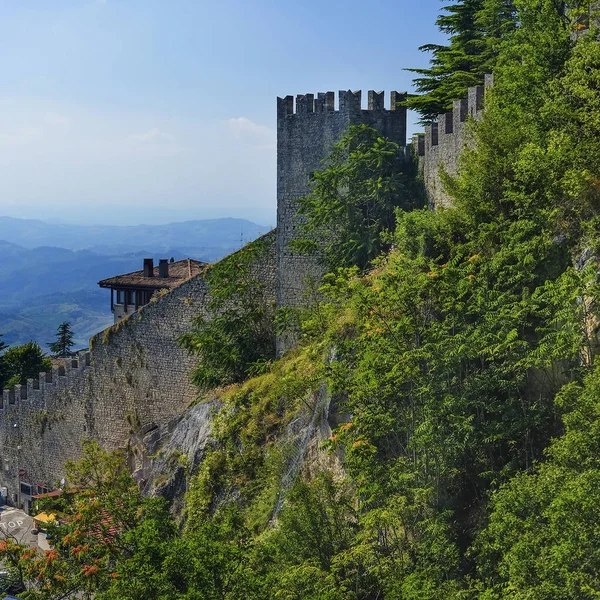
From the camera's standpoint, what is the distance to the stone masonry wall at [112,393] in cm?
3325

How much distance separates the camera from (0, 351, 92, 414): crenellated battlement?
37.6m

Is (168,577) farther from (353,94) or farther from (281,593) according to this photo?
(353,94)

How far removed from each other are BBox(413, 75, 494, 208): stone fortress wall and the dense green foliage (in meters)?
6.35

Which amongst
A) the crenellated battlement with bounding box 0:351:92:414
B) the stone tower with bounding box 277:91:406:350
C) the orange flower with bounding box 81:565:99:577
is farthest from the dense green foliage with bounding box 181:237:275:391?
the orange flower with bounding box 81:565:99:577

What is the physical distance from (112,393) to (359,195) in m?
14.0

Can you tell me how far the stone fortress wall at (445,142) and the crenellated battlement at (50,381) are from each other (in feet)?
54.7

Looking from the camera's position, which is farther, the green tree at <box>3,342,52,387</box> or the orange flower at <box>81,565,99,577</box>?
the green tree at <box>3,342,52,387</box>

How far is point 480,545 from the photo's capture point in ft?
51.8

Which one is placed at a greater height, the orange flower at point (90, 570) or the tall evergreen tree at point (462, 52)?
the tall evergreen tree at point (462, 52)

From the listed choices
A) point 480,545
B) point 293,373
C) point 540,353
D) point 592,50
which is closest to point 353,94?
point 293,373

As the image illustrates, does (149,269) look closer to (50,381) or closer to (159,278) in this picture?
(159,278)

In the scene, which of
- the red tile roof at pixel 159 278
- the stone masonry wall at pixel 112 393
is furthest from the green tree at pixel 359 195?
the red tile roof at pixel 159 278

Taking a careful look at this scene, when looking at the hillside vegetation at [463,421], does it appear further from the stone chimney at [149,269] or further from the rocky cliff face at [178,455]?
the stone chimney at [149,269]

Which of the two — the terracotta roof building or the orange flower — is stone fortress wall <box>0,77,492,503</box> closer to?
the terracotta roof building
